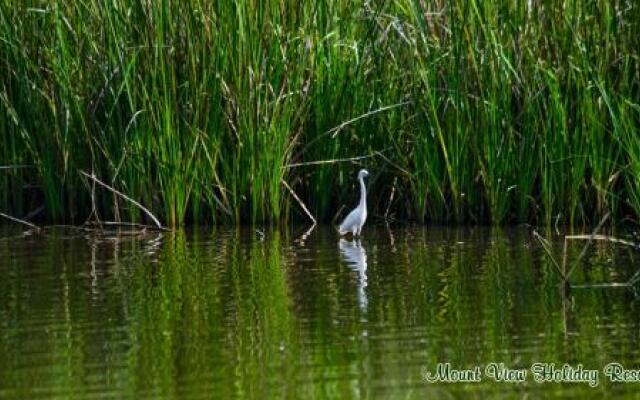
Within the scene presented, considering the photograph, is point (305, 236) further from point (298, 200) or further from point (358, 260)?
point (358, 260)

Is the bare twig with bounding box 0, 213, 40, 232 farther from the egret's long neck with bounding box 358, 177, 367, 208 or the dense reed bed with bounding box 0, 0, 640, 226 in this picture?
the egret's long neck with bounding box 358, 177, 367, 208

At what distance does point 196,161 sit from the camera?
10719 millimetres

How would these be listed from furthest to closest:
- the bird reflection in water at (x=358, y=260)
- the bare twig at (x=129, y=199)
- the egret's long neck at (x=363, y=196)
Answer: the bare twig at (x=129, y=199)
the egret's long neck at (x=363, y=196)
the bird reflection in water at (x=358, y=260)

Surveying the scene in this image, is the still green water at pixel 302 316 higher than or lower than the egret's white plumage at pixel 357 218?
higher

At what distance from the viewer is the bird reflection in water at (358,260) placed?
796 centimetres

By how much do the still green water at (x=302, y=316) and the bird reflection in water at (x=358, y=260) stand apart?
0.02 meters

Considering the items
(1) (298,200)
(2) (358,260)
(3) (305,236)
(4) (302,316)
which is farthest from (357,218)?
(4) (302,316)

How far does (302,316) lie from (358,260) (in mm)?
2032

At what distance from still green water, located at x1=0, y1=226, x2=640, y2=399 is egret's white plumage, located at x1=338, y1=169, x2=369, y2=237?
0.15m

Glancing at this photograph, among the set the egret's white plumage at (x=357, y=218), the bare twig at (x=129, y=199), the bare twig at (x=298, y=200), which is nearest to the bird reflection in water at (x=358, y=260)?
the egret's white plumage at (x=357, y=218)

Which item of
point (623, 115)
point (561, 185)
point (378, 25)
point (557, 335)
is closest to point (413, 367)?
point (557, 335)

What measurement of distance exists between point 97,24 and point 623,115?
4084mm

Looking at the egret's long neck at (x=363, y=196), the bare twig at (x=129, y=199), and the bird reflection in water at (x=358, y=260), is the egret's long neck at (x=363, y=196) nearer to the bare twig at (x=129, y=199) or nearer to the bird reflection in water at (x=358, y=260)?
the bird reflection in water at (x=358, y=260)

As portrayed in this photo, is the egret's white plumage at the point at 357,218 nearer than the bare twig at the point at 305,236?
No
